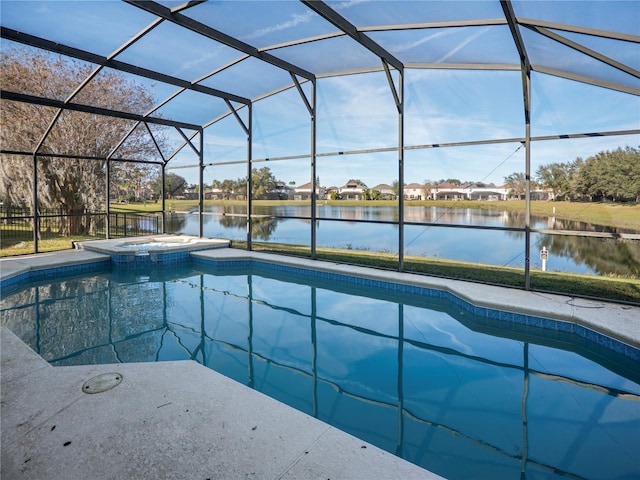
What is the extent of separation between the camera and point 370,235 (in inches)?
504

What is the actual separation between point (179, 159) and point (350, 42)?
7.30 m

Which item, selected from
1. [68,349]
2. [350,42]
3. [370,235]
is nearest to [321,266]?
[350,42]

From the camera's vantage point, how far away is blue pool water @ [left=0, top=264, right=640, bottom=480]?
97.2 inches

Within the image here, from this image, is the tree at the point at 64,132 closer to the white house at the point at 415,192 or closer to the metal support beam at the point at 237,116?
the metal support beam at the point at 237,116

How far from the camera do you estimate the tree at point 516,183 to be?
593 centimetres

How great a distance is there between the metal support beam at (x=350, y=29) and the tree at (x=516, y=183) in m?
2.62

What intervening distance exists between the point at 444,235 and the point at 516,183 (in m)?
3.86

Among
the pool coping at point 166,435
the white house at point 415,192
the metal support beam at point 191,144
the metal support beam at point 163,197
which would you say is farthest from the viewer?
the metal support beam at point 163,197

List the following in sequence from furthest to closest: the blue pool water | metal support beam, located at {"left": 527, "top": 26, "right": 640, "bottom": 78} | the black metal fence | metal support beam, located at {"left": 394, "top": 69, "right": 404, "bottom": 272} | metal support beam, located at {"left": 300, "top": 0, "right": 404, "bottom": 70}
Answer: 1. the black metal fence
2. metal support beam, located at {"left": 394, "top": 69, "right": 404, "bottom": 272}
3. metal support beam, located at {"left": 300, "top": 0, "right": 404, "bottom": 70}
4. metal support beam, located at {"left": 527, "top": 26, "right": 640, "bottom": 78}
5. the blue pool water

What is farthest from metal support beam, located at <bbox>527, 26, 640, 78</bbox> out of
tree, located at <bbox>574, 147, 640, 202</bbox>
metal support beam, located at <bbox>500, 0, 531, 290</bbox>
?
tree, located at <bbox>574, 147, 640, 202</bbox>

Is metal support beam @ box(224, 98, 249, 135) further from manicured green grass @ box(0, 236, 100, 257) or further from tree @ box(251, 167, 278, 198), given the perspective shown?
manicured green grass @ box(0, 236, 100, 257)

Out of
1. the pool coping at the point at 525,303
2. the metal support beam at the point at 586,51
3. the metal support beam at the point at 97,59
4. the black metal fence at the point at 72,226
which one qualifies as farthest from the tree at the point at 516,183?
the black metal fence at the point at 72,226

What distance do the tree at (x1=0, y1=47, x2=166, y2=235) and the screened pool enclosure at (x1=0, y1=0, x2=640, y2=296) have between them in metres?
0.06

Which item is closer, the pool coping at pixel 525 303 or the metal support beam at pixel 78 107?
the pool coping at pixel 525 303
